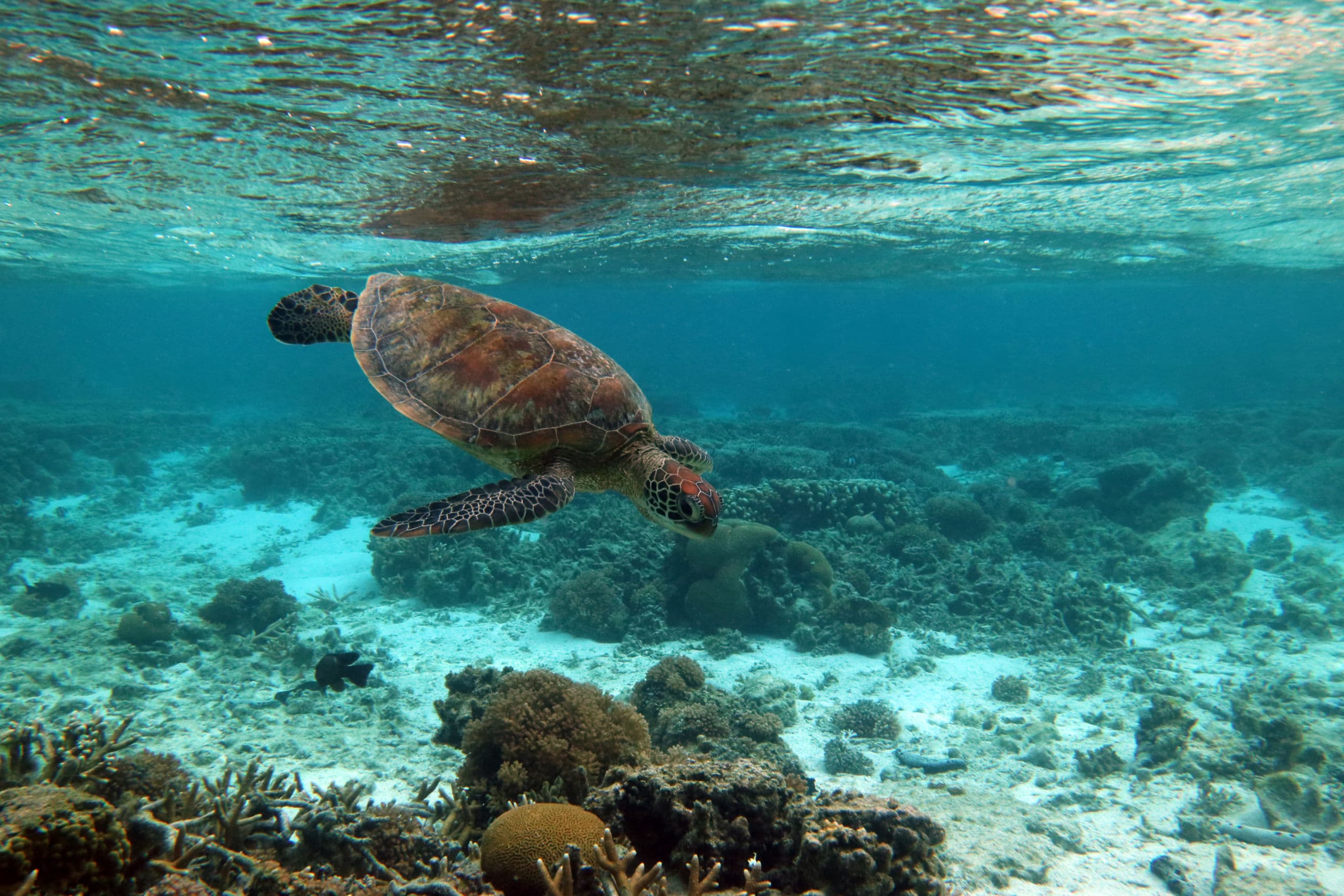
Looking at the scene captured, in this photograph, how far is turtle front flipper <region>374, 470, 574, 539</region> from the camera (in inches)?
168

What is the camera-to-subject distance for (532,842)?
2980mm

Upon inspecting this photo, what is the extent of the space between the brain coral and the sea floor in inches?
136

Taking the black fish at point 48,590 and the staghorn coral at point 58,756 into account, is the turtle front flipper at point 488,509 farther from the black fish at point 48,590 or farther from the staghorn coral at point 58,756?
the black fish at point 48,590

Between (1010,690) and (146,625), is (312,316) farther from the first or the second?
(1010,690)

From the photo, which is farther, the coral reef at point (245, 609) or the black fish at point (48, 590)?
the black fish at point (48, 590)

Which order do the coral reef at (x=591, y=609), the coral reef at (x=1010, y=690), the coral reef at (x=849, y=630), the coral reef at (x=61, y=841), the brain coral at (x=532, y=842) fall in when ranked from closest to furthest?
the coral reef at (x=61, y=841) → the brain coral at (x=532, y=842) → the coral reef at (x=1010, y=690) → the coral reef at (x=849, y=630) → the coral reef at (x=591, y=609)

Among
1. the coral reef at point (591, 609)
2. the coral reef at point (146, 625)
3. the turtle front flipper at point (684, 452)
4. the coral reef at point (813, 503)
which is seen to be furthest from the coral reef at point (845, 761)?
the coral reef at point (146, 625)

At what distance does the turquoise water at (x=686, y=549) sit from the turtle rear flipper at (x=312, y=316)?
271 centimetres

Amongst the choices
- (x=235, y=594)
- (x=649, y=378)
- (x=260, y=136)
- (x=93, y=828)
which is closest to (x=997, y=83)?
(x=93, y=828)

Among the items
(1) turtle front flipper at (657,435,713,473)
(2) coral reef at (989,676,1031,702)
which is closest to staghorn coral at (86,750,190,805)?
(1) turtle front flipper at (657,435,713,473)

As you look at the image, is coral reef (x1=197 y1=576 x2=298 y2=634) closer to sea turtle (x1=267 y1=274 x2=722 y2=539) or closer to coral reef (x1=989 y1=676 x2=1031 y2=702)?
sea turtle (x1=267 y1=274 x2=722 y2=539)

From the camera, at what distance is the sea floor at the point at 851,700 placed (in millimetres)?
5418

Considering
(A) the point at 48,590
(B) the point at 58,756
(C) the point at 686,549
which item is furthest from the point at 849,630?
(A) the point at 48,590

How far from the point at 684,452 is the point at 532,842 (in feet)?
12.9
